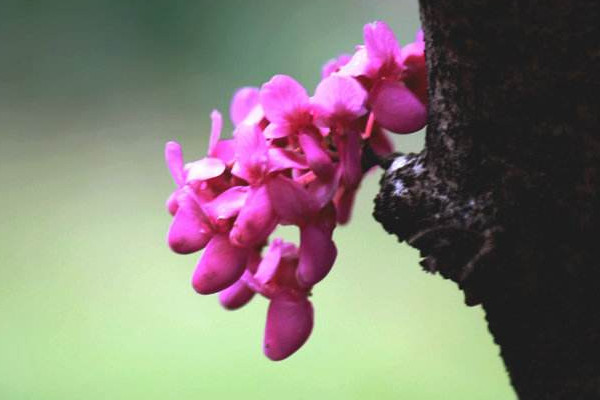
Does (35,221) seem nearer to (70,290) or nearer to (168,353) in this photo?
(70,290)

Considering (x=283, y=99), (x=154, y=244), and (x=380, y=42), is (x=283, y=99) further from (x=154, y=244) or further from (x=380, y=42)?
(x=154, y=244)

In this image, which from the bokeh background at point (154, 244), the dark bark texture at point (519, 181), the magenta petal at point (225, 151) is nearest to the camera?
the dark bark texture at point (519, 181)

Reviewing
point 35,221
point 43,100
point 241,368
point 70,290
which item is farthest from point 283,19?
point 241,368

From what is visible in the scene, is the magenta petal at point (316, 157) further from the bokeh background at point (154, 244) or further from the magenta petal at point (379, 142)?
the bokeh background at point (154, 244)

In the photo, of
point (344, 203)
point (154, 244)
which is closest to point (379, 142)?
point (344, 203)

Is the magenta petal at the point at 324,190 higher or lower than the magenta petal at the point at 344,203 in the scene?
higher

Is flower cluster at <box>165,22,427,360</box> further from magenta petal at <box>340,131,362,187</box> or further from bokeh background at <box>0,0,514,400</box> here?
bokeh background at <box>0,0,514,400</box>

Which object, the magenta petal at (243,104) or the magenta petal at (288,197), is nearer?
the magenta petal at (288,197)

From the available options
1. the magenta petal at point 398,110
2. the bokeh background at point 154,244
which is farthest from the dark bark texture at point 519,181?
the bokeh background at point 154,244
